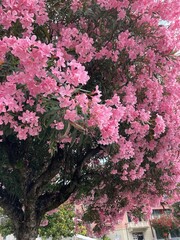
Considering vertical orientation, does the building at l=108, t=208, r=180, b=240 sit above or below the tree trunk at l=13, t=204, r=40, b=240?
above

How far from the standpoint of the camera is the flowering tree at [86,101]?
234 centimetres

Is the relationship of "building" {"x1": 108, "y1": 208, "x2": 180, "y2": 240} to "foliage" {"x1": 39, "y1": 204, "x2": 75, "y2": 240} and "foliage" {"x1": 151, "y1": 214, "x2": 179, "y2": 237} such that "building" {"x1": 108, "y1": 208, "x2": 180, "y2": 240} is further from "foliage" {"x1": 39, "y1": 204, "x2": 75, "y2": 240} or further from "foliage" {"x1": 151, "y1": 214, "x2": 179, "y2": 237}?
"foliage" {"x1": 39, "y1": 204, "x2": 75, "y2": 240}

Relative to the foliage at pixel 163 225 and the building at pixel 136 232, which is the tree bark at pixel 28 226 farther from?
the building at pixel 136 232

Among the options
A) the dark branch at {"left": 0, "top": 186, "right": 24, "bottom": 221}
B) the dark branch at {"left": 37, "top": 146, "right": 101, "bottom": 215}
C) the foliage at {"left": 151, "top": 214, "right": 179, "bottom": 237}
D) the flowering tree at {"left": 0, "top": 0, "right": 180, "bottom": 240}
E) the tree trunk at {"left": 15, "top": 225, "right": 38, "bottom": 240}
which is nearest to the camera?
the flowering tree at {"left": 0, "top": 0, "right": 180, "bottom": 240}

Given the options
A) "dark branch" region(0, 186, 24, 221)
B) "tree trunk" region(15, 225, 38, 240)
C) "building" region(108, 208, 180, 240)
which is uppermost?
"building" region(108, 208, 180, 240)

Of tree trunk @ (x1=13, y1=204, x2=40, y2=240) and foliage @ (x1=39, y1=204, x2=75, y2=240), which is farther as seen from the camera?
foliage @ (x1=39, y1=204, x2=75, y2=240)

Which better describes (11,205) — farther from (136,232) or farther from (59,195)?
(136,232)

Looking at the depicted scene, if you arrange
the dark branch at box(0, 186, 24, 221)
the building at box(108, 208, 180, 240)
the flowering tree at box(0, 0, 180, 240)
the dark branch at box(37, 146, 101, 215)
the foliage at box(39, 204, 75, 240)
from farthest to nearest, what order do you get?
the building at box(108, 208, 180, 240)
the foliage at box(39, 204, 75, 240)
the dark branch at box(37, 146, 101, 215)
the dark branch at box(0, 186, 24, 221)
the flowering tree at box(0, 0, 180, 240)

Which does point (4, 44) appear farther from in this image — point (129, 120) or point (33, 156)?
point (33, 156)

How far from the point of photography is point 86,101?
7.62ft

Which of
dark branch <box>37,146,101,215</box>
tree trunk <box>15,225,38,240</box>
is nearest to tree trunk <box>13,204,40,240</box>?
tree trunk <box>15,225,38,240</box>

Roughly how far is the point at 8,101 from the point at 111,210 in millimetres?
4639

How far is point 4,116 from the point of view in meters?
2.46

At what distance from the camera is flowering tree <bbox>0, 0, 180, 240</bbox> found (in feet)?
7.66
